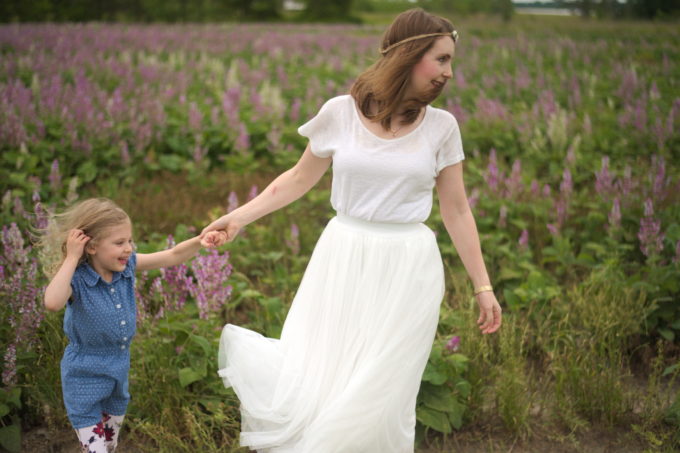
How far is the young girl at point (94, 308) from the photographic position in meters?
2.19

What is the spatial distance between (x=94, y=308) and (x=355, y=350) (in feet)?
3.15

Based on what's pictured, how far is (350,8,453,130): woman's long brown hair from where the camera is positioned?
2176 mm

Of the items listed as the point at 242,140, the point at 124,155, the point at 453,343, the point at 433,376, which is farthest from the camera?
the point at 242,140

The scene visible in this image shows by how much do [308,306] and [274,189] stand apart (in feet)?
1.66

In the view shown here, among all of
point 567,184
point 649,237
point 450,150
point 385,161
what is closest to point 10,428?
point 385,161

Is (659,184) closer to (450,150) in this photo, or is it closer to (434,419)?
(434,419)

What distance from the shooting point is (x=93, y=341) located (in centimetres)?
224

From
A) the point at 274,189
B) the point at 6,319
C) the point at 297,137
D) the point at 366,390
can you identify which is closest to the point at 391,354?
the point at 366,390

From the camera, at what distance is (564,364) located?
3443 mm

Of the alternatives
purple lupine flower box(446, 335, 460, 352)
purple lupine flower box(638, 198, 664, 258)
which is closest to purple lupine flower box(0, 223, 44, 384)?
purple lupine flower box(446, 335, 460, 352)

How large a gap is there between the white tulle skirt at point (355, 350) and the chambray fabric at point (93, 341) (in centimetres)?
47

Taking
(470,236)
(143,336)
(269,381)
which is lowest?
(143,336)

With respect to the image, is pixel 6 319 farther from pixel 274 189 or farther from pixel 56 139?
pixel 56 139

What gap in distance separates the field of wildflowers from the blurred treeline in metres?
15.9
